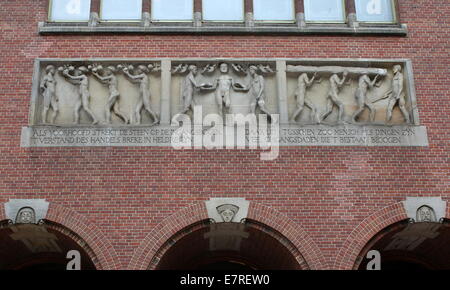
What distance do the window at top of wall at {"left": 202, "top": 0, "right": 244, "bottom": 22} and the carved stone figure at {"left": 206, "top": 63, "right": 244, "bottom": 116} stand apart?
1315 mm

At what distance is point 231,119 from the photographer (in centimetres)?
1281

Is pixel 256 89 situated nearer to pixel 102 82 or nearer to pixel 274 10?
pixel 274 10

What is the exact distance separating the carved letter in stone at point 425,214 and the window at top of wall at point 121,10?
23.0 ft

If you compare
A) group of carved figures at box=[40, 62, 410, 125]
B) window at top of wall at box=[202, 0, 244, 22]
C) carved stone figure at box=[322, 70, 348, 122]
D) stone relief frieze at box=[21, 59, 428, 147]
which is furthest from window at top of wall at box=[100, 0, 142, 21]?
carved stone figure at box=[322, 70, 348, 122]

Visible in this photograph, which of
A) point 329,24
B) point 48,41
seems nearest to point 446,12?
point 329,24

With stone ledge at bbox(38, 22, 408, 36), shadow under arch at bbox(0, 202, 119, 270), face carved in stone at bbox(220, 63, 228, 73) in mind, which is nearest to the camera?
shadow under arch at bbox(0, 202, 119, 270)

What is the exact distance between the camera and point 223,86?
513 inches

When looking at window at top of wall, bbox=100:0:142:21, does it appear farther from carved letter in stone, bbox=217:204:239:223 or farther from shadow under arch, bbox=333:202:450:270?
shadow under arch, bbox=333:202:450:270

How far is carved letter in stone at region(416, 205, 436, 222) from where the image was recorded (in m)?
12.1

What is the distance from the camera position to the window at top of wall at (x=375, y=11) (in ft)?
45.9

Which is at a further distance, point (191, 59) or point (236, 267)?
point (236, 267)

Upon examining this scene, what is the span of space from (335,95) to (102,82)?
15.6 ft

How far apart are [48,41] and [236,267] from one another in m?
6.55

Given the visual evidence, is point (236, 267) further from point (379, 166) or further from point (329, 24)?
point (329, 24)
